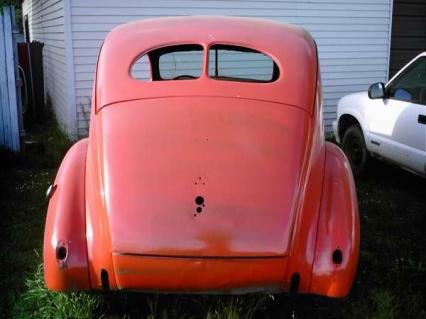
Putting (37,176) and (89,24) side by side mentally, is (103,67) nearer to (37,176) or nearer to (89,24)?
(37,176)

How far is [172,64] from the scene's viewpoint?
6.83 metres

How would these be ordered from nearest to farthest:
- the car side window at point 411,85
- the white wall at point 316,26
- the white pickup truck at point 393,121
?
the white pickup truck at point 393,121
the car side window at point 411,85
the white wall at point 316,26

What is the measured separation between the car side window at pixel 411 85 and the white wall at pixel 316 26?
3.53m

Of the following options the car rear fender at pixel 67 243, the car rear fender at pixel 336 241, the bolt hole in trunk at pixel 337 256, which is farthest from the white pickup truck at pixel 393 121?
the car rear fender at pixel 67 243

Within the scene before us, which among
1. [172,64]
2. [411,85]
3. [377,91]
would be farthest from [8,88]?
[411,85]

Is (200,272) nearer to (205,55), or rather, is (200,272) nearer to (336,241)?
(336,241)

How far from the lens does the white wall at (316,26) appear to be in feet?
28.2

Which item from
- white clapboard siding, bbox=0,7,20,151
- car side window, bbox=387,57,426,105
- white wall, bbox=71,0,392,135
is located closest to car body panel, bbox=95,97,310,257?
car side window, bbox=387,57,426,105

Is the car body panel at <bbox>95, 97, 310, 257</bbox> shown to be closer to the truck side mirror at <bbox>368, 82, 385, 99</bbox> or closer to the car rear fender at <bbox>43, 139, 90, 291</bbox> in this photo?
the car rear fender at <bbox>43, 139, 90, 291</bbox>

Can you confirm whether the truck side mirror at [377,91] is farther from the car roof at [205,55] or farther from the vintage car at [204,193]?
the vintage car at [204,193]

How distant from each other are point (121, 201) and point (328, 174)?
134cm

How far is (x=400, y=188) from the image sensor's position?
6695 mm

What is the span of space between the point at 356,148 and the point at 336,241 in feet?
12.6

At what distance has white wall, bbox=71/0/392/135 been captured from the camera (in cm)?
859
